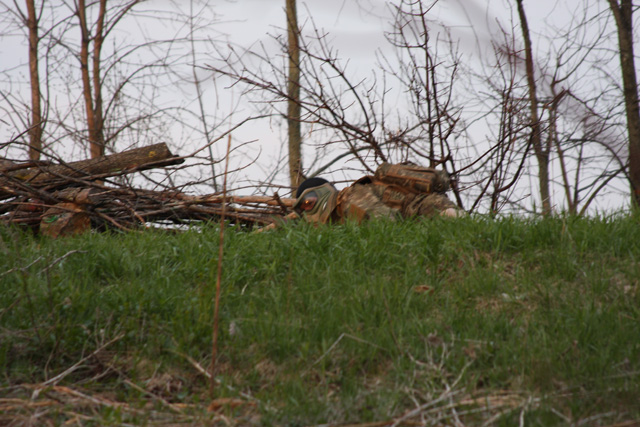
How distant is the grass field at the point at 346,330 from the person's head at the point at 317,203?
98 centimetres

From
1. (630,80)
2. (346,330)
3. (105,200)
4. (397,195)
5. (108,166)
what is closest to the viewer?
(346,330)

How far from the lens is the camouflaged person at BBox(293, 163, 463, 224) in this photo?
5.46 metres

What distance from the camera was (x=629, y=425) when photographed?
252 cm

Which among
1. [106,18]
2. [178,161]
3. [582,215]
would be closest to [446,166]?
[582,215]

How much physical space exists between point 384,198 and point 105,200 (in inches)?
126

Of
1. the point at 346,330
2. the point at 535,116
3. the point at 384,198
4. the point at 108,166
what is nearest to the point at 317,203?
the point at 384,198

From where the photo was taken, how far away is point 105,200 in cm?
646

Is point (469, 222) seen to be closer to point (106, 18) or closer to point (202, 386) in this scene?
point (202, 386)

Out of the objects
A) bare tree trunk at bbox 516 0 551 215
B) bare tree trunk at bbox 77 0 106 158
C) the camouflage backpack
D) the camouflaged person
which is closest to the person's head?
the camouflaged person

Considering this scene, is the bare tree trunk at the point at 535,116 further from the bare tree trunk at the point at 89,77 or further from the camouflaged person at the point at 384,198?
the bare tree trunk at the point at 89,77

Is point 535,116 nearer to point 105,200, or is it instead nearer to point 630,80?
point 630,80

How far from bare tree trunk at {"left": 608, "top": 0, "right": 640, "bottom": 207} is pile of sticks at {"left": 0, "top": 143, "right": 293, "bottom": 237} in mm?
4950

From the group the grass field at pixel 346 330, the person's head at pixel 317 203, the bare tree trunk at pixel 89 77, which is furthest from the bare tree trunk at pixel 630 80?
the bare tree trunk at pixel 89 77

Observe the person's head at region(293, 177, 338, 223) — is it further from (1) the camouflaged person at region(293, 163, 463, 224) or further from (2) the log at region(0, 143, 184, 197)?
(2) the log at region(0, 143, 184, 197)
